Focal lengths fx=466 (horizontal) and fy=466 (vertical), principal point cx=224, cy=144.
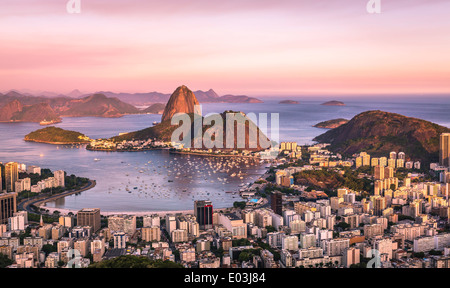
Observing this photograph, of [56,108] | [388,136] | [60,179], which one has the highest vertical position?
[56,108]

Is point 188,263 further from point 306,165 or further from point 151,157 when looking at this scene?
point 151,157

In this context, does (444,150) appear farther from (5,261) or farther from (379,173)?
(5,261)

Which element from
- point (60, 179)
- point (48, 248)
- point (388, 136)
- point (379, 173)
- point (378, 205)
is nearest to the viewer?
point (48, 248)

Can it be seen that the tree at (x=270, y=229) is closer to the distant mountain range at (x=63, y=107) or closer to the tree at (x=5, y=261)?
the tree at (x=5, y=261)

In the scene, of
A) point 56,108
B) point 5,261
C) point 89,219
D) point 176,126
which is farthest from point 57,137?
point 56,108

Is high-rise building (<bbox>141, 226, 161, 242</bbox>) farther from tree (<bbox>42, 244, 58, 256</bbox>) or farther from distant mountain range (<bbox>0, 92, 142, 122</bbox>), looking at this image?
distant mountain range (<bbox>0, 92, 142, 122</bbox>)
